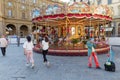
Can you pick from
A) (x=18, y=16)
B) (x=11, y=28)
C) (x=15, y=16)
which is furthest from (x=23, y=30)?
(x=15, y=16)

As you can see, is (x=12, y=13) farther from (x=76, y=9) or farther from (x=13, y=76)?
(x=13, y=76)

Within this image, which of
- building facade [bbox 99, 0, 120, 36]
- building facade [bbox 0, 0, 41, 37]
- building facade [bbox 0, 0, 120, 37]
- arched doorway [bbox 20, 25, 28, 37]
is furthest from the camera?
arched doorway [bbox 20, 25, 28, 37]

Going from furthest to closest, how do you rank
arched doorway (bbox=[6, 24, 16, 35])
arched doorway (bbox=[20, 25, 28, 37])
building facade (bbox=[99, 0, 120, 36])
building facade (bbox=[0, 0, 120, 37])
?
arched doorway (bbox=[20, 25, 28, 37]) → arched doorway (bbox=[6, 24, 16, 35]) → building facade (bbox=[0, 0, 120, 37]) → building facade (bbox=[99, 0, 120, 36])

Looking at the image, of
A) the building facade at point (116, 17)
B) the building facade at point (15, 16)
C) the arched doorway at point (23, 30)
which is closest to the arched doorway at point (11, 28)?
the building facade at point (15, 16)

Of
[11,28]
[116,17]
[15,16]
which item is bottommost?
[11,28]

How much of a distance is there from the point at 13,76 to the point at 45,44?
2.58 m

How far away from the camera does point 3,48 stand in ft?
44.8

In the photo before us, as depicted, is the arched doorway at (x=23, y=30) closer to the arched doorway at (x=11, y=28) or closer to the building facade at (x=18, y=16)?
the building facade at (x=18, y=16)

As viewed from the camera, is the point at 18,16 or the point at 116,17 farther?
the point at 18,16

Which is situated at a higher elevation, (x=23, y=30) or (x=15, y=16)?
(x=15, y=16)

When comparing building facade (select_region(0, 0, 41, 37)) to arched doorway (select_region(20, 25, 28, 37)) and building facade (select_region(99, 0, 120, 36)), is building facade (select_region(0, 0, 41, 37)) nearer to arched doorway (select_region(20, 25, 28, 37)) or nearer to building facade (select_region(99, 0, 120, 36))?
arched doorway (select_region(20, 25, 28, 37))

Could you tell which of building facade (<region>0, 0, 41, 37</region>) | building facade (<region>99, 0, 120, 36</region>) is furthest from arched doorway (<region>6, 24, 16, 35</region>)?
building facade (<region>99, 0, 120, 36</region>)

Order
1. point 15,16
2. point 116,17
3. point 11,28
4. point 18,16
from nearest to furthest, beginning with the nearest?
point 116,17
point 15,16
point 11,28
point 18,16

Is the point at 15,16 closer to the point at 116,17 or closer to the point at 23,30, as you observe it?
the point at 23,30
